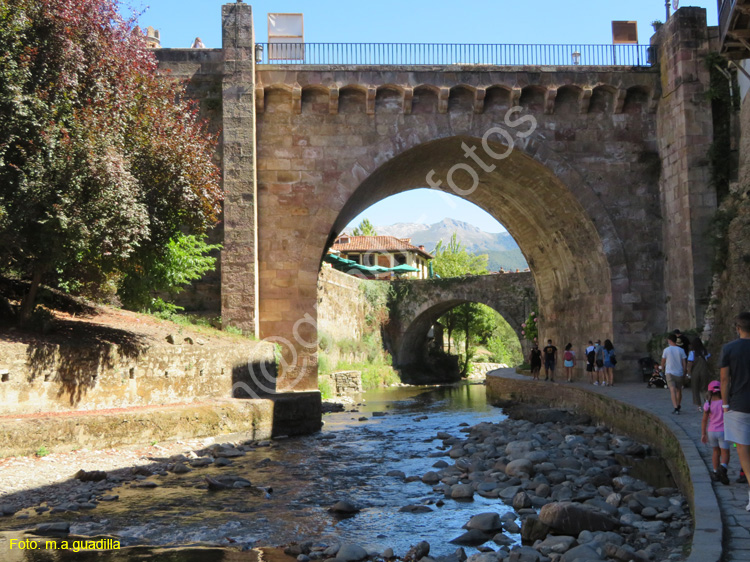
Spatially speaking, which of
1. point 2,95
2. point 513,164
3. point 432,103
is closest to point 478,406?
point 513,164

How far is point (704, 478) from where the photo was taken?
20.5 feet

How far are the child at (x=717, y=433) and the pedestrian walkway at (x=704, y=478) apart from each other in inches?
3.7

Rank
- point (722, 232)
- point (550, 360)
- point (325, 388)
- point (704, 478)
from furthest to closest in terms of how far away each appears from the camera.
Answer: point (325, 388) < point (550, 360) < point (722, 232) < point (704, 478)

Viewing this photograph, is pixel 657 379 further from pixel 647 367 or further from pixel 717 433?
pixel 717 433

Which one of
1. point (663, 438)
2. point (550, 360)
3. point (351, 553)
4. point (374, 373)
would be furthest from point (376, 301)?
point (351, 553)

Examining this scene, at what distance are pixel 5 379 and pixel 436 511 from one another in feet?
18.3

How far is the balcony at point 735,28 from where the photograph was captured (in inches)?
496

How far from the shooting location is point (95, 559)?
5.88 meters

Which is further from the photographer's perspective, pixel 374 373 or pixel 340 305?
pixel 374 373

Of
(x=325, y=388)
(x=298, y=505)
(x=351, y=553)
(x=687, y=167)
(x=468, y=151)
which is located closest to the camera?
(x=351, y=553)

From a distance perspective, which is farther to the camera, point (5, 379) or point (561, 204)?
point (561, 204)

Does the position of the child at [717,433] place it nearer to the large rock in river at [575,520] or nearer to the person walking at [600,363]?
the large rock in river at [575,520]

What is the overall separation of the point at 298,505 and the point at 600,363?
33.2 feet

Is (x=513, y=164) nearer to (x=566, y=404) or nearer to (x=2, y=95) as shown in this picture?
(x=566, y=404)
